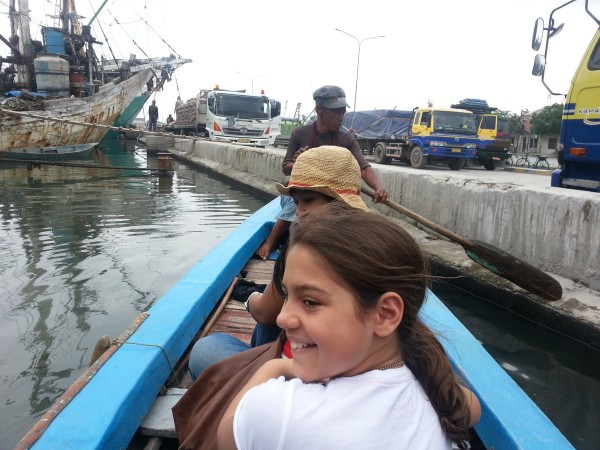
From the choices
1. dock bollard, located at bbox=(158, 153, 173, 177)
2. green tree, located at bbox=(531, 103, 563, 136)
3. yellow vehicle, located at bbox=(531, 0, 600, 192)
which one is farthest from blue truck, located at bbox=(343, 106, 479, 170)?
green tree, located at bbox=(531, 103, 563, 136)

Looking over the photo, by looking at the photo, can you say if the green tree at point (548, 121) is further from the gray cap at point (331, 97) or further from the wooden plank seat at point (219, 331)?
the wooden plank seat at point (219, 331)

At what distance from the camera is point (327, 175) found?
2021 mm

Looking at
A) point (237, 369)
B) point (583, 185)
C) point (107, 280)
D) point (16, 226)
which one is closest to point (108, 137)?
point (16, 226)

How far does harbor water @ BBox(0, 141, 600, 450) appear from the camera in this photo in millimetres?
2930

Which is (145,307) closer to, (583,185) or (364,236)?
(364,236)

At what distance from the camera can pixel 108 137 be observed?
29734 mm

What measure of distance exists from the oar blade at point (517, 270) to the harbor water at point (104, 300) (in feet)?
1.42

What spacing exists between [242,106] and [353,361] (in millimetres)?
18377

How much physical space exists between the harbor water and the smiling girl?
7.30 ft

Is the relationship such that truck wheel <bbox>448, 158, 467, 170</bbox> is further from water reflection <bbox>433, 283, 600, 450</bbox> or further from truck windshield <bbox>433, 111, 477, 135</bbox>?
water reflection <bbox>433, 283, 600, 450</bbox>

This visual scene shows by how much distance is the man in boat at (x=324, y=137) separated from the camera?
3176mm

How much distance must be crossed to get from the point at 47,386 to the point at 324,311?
2.75 m

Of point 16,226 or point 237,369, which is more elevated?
point 237,369

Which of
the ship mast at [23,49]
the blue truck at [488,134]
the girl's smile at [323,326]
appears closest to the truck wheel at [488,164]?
the blue truck at [488,134]
